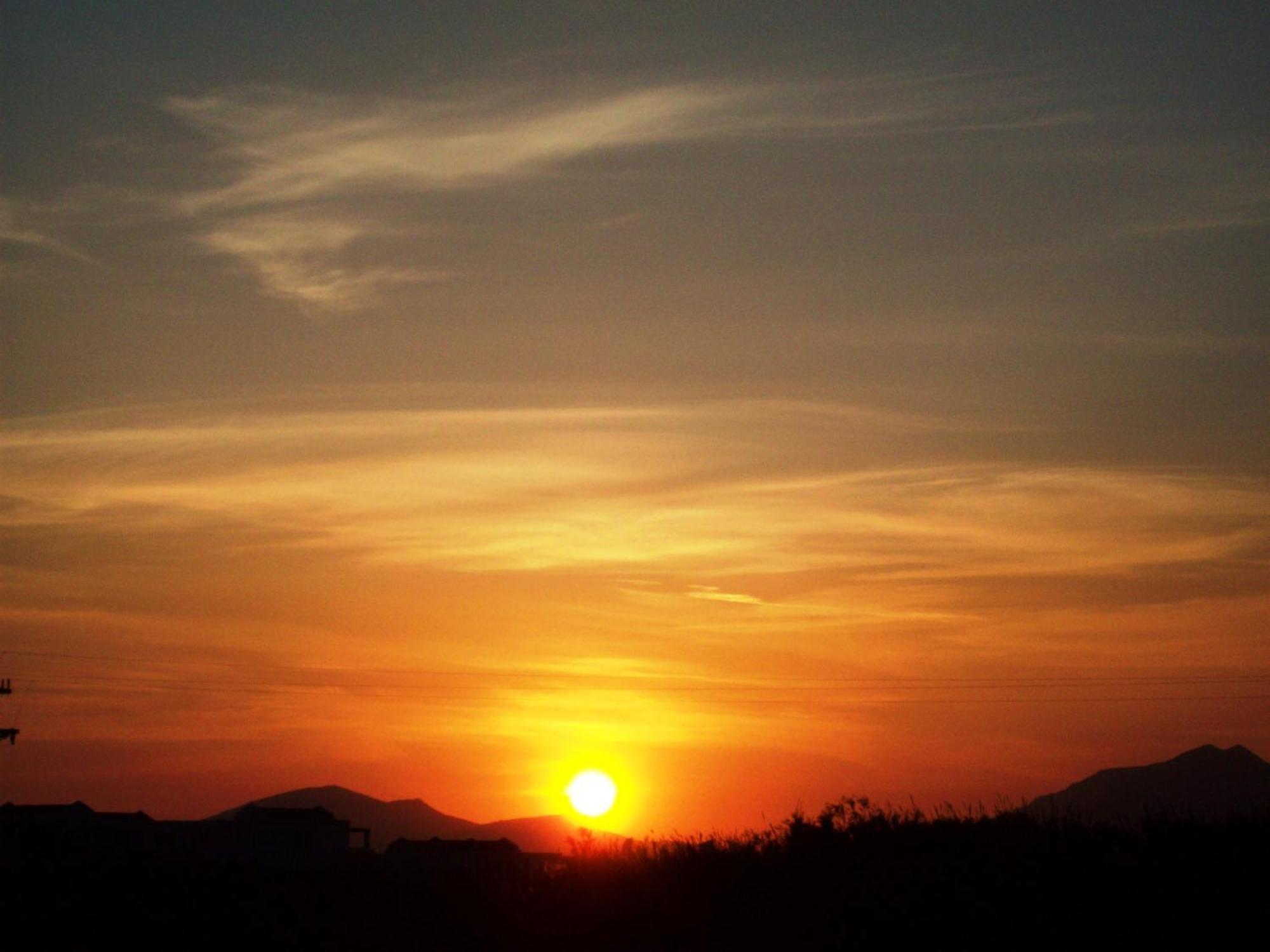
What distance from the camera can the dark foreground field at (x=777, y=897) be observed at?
18.6m

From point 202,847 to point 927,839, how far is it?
222 ft

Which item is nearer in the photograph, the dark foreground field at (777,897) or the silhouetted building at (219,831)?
the dark foreground field at (777,897)

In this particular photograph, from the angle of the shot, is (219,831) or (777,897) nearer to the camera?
(777,897)

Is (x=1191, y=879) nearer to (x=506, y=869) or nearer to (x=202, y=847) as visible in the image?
(x=506, y=869)

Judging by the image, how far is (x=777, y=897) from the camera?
934 inches

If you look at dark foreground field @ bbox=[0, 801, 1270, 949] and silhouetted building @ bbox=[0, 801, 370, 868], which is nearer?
dark foreground field @ bbox=[0, 801, 1270, 949]

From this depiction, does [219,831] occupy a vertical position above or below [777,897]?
above

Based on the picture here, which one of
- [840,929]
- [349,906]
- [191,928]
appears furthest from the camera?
[349,906]

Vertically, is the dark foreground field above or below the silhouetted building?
below

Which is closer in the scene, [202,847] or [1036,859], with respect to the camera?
[1036,859]

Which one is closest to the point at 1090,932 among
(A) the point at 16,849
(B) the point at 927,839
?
(B) the point at 927,839

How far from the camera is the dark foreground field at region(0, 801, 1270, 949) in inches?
734

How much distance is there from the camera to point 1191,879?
18719 mm

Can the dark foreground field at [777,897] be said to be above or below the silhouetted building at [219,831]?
below
